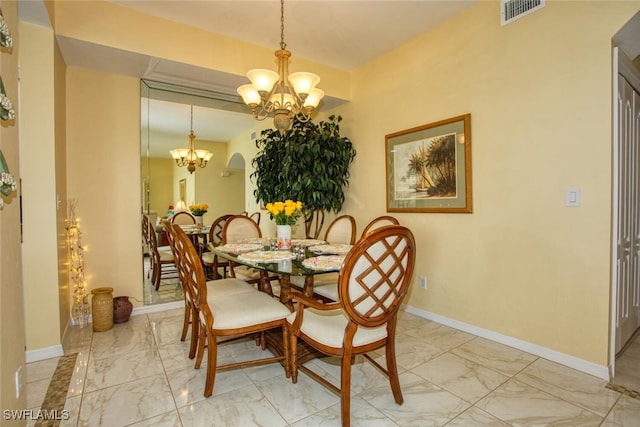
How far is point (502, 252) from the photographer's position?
2.60 m

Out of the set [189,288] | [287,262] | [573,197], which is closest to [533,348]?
[573,197]

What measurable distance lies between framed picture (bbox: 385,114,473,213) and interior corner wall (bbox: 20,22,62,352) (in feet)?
9.91

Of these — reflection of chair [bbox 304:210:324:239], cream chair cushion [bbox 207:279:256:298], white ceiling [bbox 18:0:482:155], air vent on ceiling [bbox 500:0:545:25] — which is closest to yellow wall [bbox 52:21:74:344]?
white ceiling [bbox 18:0:482:155]

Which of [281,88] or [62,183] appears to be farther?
[62,183]

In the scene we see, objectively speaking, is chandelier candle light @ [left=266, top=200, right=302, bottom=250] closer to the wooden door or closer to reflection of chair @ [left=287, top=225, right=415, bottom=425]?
reflection of chair @ [left=287, top=225, right=415, bottom=425]

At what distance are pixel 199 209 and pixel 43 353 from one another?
2.04 metres

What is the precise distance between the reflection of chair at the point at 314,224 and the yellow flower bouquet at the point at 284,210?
5.09ft

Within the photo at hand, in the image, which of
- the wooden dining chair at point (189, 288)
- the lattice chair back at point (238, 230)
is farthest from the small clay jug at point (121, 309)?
the lattice chair back at point (238, 230)

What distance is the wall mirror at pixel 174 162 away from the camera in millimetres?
3477

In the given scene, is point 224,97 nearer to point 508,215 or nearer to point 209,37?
point 209,37

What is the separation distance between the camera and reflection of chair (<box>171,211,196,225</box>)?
3789mm

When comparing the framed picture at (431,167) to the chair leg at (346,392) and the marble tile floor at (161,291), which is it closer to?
the chair leg at (346,392)

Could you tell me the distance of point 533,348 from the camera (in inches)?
94.7

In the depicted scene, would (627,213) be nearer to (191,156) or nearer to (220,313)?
(220,313)
